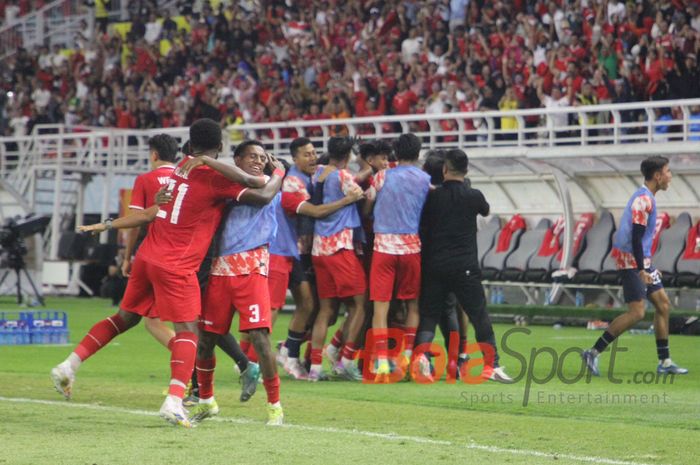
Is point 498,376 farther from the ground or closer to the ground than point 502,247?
closer to the ground

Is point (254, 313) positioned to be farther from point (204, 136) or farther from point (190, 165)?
point (204, 136)

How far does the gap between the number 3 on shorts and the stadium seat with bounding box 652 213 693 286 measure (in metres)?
13.0

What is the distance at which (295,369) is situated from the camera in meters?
13.3

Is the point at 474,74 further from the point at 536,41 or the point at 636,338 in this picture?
the point at 636,338

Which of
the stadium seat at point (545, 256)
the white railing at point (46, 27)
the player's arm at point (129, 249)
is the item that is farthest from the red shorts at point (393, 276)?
the white railing at point (46, 27)

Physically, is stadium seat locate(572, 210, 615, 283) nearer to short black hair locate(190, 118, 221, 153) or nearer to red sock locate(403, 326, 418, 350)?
red sock locate(403, 326, 418, 350)

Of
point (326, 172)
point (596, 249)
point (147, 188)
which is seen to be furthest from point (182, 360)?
point (596, 249)

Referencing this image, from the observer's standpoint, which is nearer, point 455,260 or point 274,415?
point 274,415

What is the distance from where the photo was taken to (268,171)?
34.6ft

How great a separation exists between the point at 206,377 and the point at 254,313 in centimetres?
69

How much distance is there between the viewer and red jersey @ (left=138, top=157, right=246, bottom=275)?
9.41 m

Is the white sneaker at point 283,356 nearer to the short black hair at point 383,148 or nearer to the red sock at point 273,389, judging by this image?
the short black hair at point 383,148

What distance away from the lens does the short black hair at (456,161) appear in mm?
12812

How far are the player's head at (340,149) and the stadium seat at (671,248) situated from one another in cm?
951
